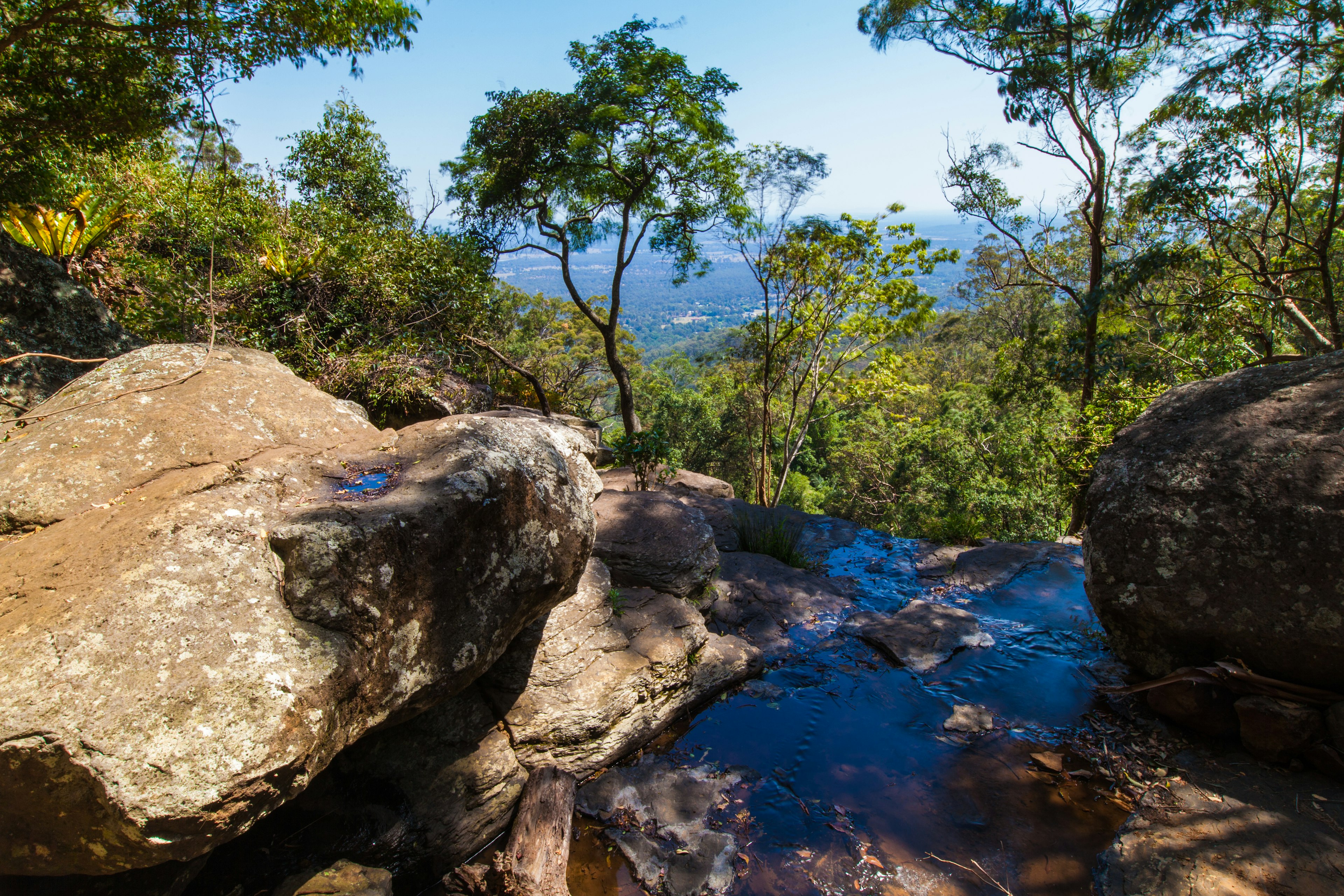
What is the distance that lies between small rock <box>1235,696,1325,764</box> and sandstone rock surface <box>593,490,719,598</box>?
3968mm

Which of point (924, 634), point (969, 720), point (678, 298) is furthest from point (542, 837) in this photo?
point (678, 298)

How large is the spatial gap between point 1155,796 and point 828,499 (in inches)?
750

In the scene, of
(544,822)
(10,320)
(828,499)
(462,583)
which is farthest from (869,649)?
(828,499)

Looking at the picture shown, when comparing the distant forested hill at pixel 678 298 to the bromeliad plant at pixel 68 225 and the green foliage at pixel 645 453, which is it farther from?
the bromeliad plant at pixel 68 225

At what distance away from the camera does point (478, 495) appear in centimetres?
309

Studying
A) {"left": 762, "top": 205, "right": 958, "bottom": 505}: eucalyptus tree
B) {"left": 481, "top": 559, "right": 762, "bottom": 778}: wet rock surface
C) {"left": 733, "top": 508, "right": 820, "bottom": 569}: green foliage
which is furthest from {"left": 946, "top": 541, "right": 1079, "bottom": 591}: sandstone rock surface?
{"left": 762, "top": 205, "right": 958, "bottom": 505}: eucalyptus tree

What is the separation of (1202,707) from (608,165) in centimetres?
1064

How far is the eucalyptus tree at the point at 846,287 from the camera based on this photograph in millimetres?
11672

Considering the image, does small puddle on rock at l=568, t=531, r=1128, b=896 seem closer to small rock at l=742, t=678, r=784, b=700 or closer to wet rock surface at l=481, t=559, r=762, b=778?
small rock at l=742, t=678, r=784, b=700

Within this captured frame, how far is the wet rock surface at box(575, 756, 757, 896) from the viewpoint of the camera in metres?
3.35

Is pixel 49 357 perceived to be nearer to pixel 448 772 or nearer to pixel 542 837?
pixel 448 772

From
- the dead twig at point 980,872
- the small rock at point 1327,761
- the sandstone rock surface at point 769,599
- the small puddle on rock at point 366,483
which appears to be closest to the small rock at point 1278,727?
the small rock at point 1327,761

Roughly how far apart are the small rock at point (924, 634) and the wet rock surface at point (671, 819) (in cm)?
211

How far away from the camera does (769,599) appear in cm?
657
